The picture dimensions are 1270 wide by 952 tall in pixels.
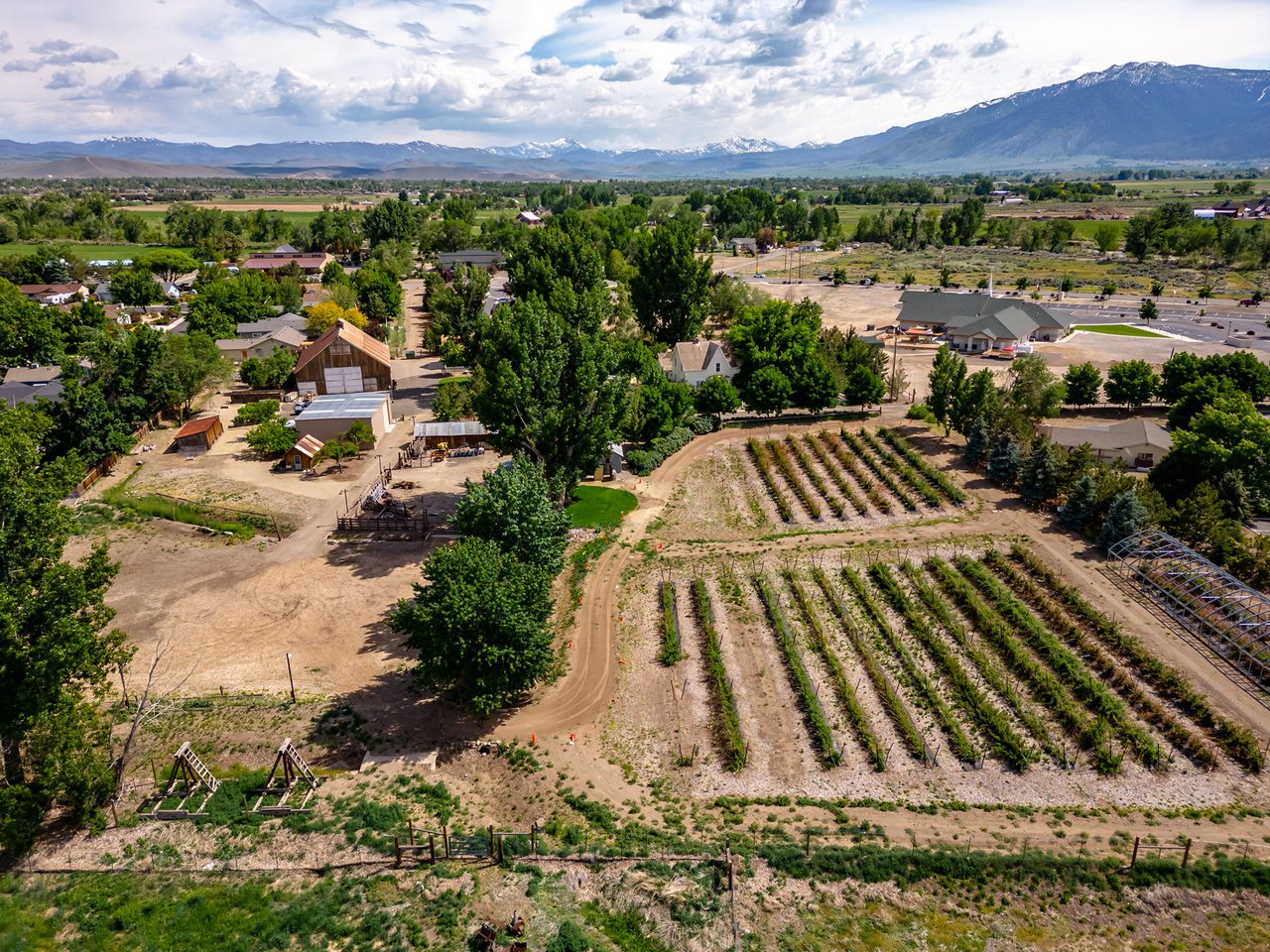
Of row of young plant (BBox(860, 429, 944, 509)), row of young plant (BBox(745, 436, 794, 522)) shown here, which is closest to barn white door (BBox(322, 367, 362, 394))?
row of young plant (BBox(745, 436, 794, 522))

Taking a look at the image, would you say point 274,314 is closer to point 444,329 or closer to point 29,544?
point 444,329

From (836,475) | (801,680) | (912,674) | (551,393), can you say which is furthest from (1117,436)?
(551,393)

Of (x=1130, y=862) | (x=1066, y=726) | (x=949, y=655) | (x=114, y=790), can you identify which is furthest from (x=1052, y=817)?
(x=114, y=790)

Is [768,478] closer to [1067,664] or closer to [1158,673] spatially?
[1067,664]

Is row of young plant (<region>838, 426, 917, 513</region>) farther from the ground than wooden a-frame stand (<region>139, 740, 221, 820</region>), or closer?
farther from the ground

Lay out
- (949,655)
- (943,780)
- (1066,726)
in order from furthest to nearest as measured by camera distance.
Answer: (949,655) → (1066,726) → (943,780)

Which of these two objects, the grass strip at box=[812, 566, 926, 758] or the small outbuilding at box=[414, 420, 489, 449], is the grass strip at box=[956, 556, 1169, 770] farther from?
the small outbuilding at box=[414, 420, 489, 449]

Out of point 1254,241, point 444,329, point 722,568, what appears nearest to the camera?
point 722,568
